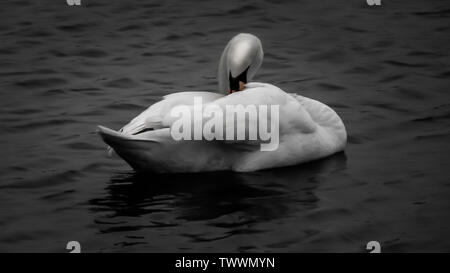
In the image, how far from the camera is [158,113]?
804 centimetres

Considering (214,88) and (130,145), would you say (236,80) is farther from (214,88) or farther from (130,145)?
(214,88)

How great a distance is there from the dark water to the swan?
15cm

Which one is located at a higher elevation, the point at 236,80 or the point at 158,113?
the point at 236,80

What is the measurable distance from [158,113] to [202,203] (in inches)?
35.2

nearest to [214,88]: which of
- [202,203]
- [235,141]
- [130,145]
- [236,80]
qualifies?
[236,80]

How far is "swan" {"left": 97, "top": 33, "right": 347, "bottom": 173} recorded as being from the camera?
25.9ft

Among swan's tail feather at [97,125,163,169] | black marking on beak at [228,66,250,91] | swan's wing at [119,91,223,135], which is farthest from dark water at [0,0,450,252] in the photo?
black marking on beak at [228,66,250,91]

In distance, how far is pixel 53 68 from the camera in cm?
1159

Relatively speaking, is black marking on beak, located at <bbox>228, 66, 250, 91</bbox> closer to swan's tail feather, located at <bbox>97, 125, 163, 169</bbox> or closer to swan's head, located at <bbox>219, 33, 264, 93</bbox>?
swan's head, located at <bbox>219, 33, 264, 93</bbox>

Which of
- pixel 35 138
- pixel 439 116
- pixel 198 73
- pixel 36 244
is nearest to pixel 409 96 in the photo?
pixel 439 116

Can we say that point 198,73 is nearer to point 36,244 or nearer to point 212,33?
point 212,33

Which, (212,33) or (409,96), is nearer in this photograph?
(409,96)
